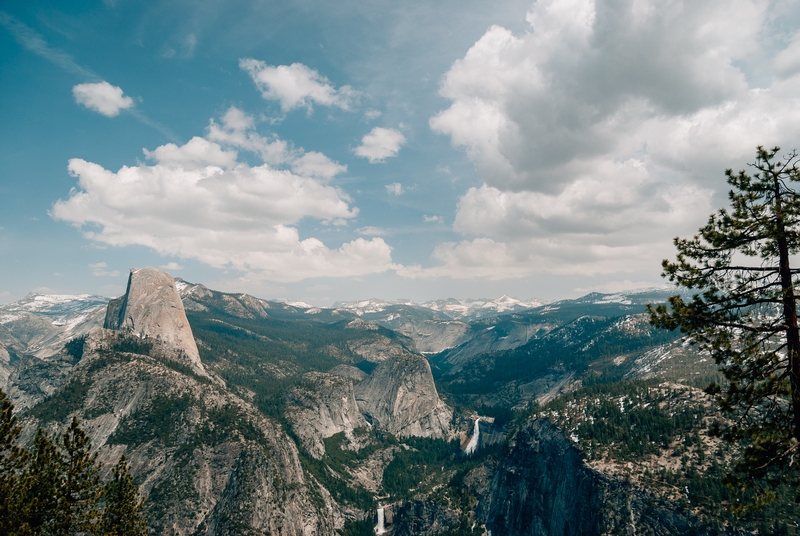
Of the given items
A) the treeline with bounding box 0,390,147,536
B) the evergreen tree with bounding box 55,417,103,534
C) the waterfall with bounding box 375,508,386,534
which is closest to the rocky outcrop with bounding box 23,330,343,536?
the waterfall with bounding box 375,508,386,534

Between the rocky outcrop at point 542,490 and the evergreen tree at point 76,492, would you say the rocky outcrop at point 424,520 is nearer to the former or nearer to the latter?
the rocky outcrop at point 542,490

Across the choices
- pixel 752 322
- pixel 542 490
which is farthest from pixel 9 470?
pixel 542 490

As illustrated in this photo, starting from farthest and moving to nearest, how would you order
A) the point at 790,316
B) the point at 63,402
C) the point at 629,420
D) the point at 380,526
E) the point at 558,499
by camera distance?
the point at 380,526, the point at 63,402, the point at 629,420, the point at 558,499, the point at 790,316

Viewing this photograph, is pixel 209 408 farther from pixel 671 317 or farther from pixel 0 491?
pixel 671 317

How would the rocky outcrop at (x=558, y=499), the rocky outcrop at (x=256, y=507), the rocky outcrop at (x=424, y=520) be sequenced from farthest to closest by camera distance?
the rocky outcrop at (x=424, y=520), the rocky outcrop at (x=256, y=507), the rocky outcrop at (x=558, y=499)

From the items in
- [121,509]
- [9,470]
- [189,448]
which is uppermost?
[9,470]

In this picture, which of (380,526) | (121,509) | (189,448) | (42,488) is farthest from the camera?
(380,526)

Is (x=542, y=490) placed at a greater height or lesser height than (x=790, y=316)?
lesser

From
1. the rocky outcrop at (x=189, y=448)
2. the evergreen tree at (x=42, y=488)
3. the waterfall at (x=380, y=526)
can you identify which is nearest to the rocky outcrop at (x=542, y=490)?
the waterfall at (x=380, y=526)

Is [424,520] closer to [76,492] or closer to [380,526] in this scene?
[380,526]
